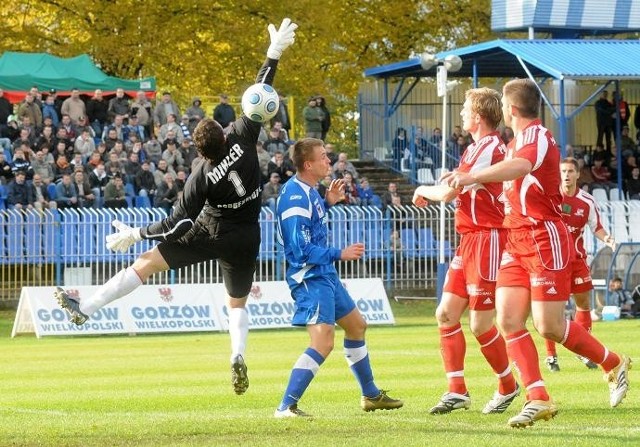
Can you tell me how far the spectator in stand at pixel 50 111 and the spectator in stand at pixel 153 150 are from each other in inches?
85.1

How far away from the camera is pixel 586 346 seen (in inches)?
428

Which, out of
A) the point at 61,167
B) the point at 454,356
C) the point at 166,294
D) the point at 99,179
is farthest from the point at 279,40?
the point at 61,167

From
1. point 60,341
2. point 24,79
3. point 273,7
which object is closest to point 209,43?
point 273,7

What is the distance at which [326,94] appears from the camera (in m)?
46.6

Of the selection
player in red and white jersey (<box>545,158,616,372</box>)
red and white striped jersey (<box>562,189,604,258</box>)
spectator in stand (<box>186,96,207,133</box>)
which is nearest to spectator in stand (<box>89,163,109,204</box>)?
spectator in stand (<box>186,96,207,133</box>)

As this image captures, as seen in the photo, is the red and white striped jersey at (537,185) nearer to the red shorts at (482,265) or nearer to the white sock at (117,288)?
the red shorts at (482,265)

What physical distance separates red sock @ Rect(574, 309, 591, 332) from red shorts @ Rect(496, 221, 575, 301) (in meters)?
5.44

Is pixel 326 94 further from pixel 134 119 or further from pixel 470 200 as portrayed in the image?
pixel 470 200

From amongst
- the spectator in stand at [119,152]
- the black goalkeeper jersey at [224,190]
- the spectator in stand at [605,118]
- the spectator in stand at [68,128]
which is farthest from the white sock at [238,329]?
the spectator in stand at [605,118]

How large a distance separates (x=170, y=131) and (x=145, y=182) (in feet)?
7.83

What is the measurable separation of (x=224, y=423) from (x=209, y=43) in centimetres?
3362

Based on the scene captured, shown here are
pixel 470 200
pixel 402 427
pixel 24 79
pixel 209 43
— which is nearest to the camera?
pixel 402 427

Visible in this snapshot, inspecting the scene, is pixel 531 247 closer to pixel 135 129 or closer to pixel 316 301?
pixel 316 301

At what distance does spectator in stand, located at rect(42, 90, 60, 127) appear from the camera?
33.2 meters
